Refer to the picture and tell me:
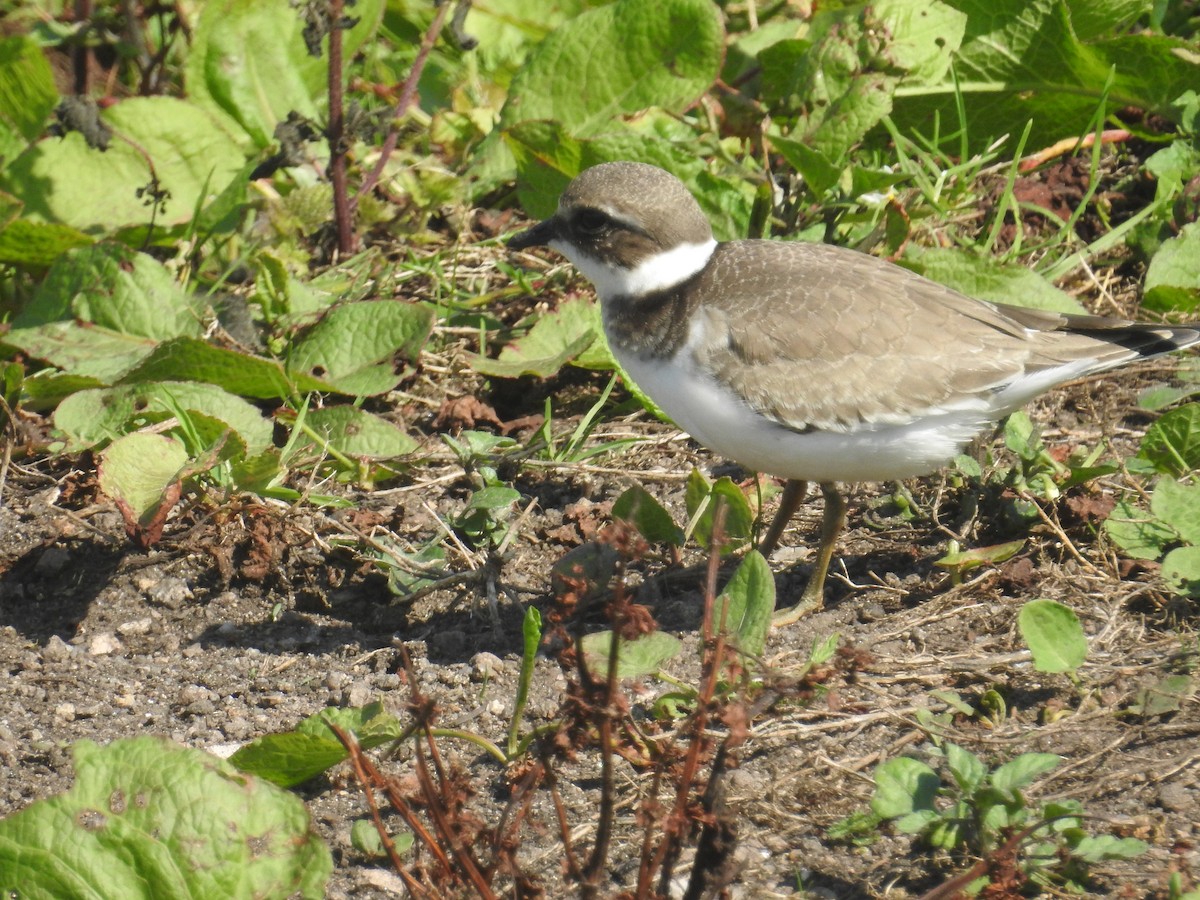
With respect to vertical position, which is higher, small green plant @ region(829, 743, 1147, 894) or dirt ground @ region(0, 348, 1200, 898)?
small green plant @ region(829, 743, 1147, 894)

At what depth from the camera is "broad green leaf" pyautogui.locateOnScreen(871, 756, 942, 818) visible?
9.54ft

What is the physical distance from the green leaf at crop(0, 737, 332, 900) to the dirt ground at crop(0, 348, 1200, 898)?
13.0 inches

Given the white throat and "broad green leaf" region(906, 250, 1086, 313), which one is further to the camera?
"broad green leaf" region(906, 250, 1086, 313)

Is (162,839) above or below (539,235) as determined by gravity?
below

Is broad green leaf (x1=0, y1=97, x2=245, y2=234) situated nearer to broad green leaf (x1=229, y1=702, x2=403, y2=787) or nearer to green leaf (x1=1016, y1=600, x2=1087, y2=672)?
broad green leaf (x1=229, y1=702, x2=403, y2=787)

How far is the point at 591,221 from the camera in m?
4.39

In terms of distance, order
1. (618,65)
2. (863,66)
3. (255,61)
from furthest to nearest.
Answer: (255,61), (618,65), (863,66)

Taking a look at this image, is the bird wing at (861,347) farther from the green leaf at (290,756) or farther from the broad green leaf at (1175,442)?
the green leaf at (290,756)

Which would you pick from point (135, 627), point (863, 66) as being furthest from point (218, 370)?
point (863, 66)

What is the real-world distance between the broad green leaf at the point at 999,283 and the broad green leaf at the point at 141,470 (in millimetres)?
2705

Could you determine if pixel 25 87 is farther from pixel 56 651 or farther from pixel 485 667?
pixel 485 667

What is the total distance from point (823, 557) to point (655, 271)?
1051mm

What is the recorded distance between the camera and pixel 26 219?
5.29 meters

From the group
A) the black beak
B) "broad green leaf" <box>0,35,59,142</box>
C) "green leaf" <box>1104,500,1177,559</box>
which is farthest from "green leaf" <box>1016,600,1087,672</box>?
"broad green leaf" <box>0,35,59,142</box>
